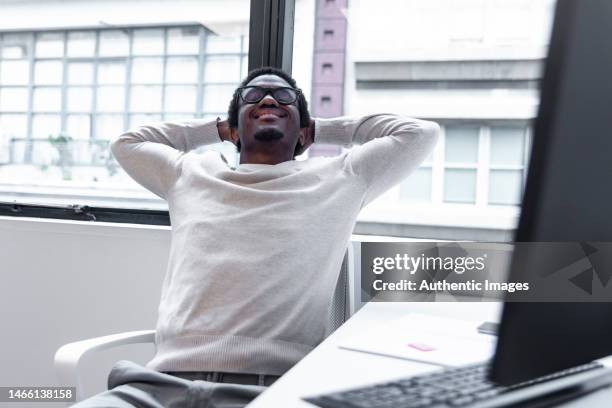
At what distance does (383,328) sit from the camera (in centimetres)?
110

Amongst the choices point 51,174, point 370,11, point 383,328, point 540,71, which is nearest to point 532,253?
point 540,71

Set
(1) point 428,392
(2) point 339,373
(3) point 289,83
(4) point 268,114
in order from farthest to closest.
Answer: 1. (3) point 289,83
2. (4) point 268,114
3. (2) point 339,373
4. (1) point 428,392

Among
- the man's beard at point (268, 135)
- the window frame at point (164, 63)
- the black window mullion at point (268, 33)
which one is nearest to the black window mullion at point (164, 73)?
the window frame at point (164, 63)

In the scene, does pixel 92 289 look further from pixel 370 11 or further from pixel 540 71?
pixel 540 71

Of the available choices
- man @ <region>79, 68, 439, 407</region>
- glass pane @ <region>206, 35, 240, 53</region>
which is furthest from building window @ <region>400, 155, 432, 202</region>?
glass pane @ <region>206, 35, 240, 53</region>

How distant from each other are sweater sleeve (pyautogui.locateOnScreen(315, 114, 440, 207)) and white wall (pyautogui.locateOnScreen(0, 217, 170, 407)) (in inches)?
29.7

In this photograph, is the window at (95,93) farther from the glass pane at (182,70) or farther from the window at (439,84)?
the window at (439,84)

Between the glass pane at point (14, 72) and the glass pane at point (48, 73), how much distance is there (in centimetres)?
4

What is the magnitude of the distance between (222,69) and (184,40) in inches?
8.1

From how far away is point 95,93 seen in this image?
2402 mm

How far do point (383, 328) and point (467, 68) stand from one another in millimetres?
1238

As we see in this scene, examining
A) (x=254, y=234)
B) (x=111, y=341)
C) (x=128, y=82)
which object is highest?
(x=128, y=82)

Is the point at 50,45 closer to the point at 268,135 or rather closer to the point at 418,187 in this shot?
the point at 268,135

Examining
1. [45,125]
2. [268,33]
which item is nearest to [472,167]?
[268,33]
